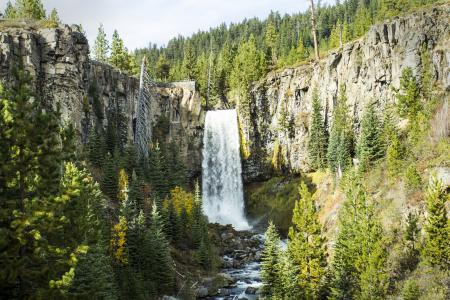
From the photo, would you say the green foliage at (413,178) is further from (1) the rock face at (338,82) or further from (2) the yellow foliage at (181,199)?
(2) the yellow foliage at (181,199)

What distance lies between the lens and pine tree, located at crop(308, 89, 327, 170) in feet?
201

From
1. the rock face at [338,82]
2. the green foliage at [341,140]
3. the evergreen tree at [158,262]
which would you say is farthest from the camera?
the green foliage at [341,140]

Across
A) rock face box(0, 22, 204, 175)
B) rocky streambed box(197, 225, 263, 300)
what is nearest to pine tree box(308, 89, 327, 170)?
rocky streambed box(197, 225, 263, 300)

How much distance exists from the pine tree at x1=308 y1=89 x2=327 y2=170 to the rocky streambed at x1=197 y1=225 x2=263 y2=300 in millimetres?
13976

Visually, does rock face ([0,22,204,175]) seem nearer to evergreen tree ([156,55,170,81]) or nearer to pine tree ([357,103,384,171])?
evergreen tree ([156,55,170,81])

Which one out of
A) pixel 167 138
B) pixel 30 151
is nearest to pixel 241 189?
pixel 167 138

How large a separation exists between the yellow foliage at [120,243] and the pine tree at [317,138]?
34.8 metres

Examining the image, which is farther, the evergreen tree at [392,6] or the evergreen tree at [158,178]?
the evergreen tree at [392,6]

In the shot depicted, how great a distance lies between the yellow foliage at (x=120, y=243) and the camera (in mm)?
34469

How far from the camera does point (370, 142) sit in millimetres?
49000

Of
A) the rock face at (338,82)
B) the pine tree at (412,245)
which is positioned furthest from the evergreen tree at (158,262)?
the rock face at (338,82)

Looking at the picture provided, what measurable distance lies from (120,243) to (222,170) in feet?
128

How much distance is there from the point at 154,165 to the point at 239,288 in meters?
22.3

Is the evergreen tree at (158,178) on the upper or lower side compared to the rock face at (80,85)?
lower
